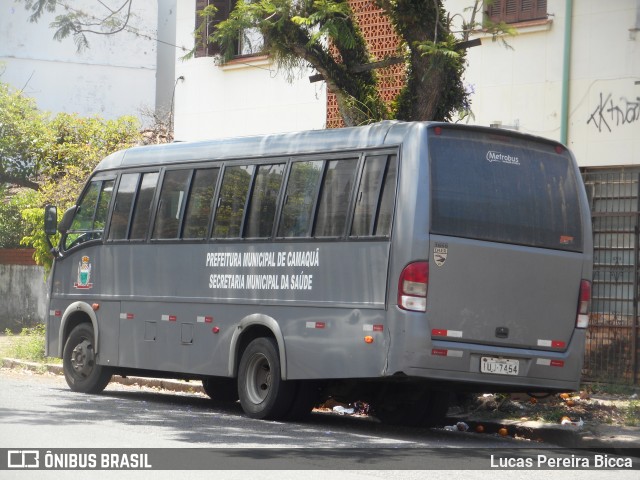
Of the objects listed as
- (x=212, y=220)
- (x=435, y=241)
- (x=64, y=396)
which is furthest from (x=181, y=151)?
(x=435, y=241)

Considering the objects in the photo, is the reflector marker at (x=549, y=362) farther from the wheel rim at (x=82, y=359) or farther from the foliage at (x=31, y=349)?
the foliage at (x=31, y=349)

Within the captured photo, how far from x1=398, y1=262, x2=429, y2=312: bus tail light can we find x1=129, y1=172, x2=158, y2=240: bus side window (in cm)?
450

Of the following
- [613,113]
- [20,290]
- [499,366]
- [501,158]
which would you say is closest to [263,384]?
[499,366]

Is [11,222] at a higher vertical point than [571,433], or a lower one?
higher

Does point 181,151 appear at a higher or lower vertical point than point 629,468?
higher

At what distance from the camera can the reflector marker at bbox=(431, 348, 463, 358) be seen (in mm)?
10602

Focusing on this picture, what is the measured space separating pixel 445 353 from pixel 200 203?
12.9 ft

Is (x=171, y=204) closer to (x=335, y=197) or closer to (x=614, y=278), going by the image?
(x=335, y=197)

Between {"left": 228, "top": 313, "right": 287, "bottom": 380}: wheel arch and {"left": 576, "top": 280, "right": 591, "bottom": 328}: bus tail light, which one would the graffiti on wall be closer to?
{"left": 576, "top": 280, "right": 591, "bottom": 328}: bus tail light

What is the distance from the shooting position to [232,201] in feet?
42.5

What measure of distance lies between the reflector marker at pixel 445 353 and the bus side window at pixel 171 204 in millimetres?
4125
